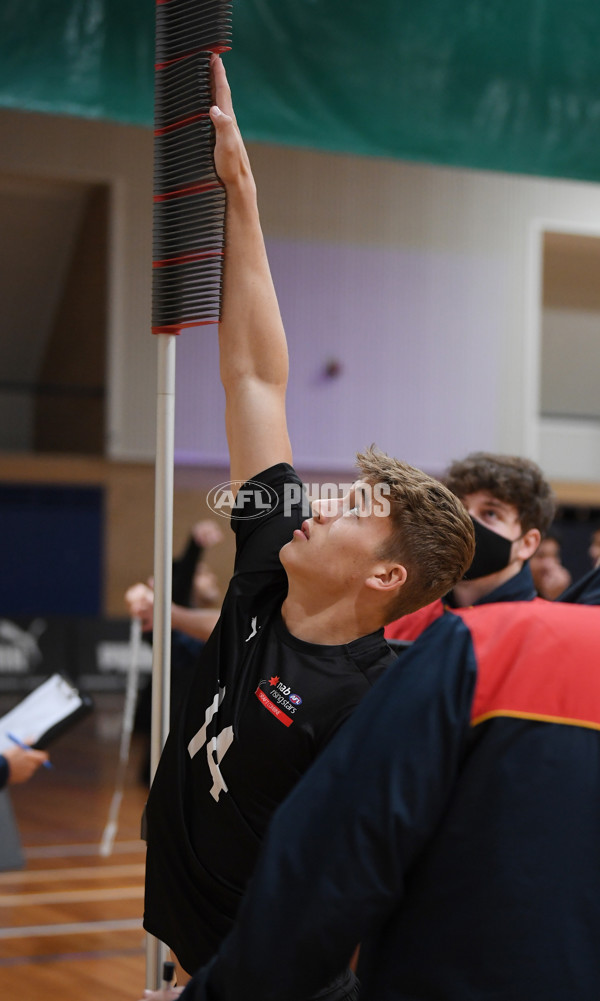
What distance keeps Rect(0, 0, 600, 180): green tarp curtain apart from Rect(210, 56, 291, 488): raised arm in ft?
5.92

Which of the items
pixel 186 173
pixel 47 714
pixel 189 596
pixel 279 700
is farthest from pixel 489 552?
pixel 189 596

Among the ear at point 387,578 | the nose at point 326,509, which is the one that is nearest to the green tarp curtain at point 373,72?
the nose at point 326,509

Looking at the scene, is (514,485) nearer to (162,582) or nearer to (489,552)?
(489,552)

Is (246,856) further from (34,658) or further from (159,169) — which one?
(34,658)

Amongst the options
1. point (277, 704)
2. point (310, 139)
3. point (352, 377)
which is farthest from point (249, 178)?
point (352, 377)

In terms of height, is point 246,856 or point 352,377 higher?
point 352,377

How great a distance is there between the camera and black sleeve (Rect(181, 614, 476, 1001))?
2.96ft

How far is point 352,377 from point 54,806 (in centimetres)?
671

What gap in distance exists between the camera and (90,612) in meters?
12.0

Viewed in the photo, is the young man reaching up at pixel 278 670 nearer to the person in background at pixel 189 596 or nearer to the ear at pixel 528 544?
the person in background at pixel 189 596

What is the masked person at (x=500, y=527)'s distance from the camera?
8.21 ft

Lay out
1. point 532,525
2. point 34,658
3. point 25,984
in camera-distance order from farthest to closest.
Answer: point 34,658, point 25,984, point 532,525

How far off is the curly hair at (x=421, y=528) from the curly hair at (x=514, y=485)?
100cm

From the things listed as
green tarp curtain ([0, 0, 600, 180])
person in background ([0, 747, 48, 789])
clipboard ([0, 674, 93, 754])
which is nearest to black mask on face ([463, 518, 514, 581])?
clipboard ([0, 674, 93, 754])
